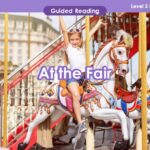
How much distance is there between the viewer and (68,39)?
488 centimetres

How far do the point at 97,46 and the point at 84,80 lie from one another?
285mm

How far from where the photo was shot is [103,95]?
193 inches

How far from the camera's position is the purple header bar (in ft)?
15.3

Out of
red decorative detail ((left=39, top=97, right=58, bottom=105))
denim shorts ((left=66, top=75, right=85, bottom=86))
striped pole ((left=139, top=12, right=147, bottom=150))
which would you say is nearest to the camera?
striped pole ((left=139, top=12, right=147, bottom=150))

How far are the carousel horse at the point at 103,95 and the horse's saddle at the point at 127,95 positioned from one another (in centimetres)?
4

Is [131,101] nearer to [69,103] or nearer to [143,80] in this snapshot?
Answer: [143,80]

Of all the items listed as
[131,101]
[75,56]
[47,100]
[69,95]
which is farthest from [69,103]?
[131,101]

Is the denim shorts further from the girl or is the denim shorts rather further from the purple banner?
the purple banner

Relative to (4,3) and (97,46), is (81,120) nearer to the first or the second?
(97,46)

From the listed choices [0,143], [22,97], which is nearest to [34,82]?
[22,97]

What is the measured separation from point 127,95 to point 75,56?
18.4 inches

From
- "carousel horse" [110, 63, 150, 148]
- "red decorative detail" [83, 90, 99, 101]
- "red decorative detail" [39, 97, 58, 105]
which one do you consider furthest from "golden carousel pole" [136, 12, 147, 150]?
"red decorative detail" [39, 97, 58, 105]

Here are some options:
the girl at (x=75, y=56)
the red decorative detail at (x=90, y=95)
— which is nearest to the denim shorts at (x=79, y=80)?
the girl at (x=75, y=56)

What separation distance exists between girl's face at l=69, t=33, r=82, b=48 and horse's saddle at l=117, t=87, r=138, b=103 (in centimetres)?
44
